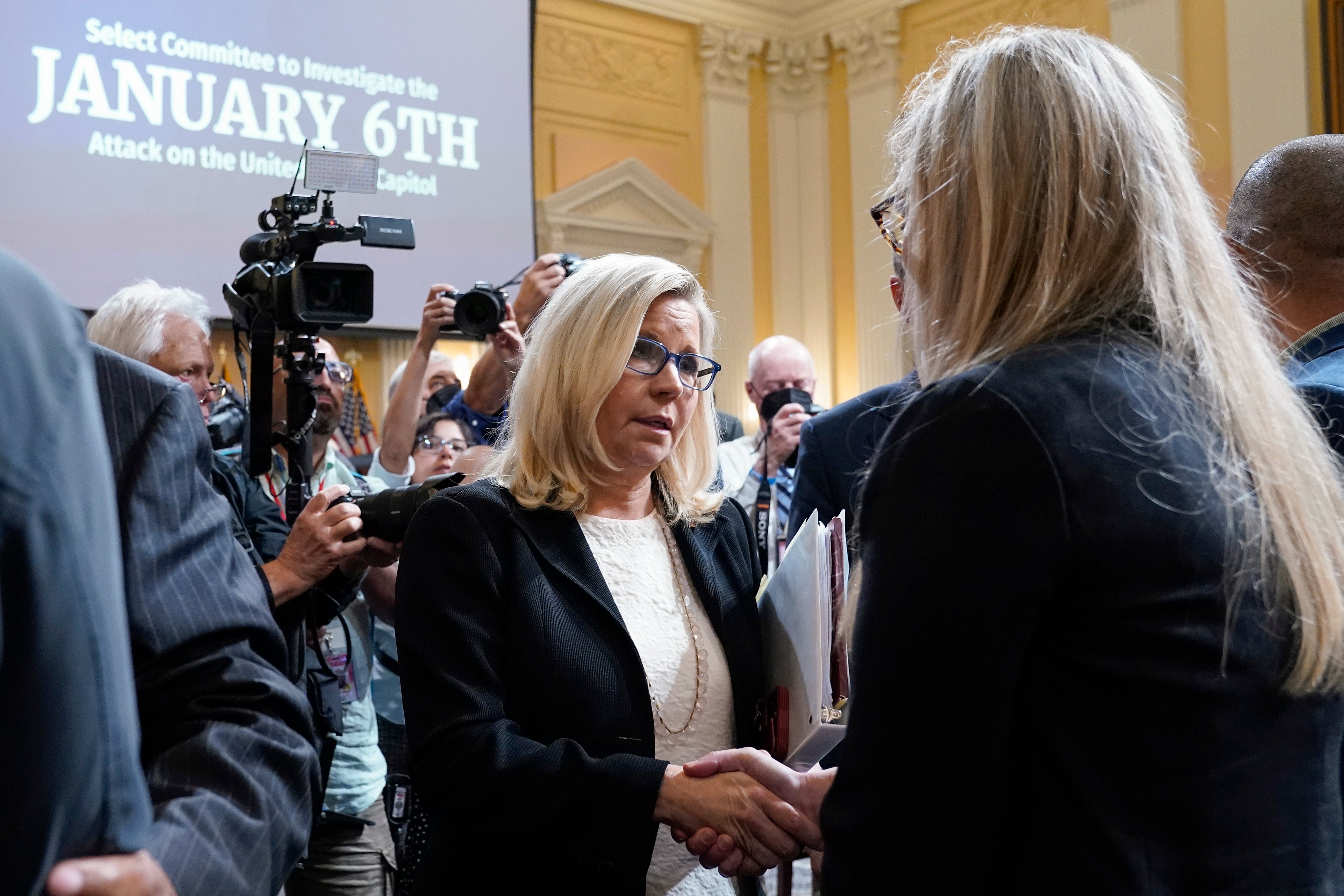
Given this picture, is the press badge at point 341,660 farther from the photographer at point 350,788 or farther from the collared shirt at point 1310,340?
the collared shirt at point 1310,340

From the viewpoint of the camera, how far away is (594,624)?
5.17 feet

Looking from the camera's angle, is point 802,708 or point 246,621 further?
point 802,708

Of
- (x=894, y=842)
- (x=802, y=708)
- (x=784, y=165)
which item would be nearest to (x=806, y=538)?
(x=802, y=708)

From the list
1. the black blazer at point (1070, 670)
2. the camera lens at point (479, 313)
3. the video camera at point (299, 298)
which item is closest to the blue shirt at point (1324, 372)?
the black blazer at point (1070, 670)

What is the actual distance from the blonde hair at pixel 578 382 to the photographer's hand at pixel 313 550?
0.26 meters

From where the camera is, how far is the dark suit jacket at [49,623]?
21.9 inches

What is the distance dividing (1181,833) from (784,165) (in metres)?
9.86

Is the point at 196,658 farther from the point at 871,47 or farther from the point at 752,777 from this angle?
the point at 871,47

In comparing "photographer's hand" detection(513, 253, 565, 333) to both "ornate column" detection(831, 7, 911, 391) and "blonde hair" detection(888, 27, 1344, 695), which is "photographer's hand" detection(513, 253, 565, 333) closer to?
"blonde hair" detection(888, 27, 1344, 695)

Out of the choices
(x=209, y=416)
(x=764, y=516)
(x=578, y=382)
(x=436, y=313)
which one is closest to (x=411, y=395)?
(x=436, y=313)

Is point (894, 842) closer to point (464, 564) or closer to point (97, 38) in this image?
point (464, 564)

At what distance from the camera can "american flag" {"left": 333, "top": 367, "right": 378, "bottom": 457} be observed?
685 cm

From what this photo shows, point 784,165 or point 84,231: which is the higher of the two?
point 784,165

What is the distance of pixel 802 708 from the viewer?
148 cm
